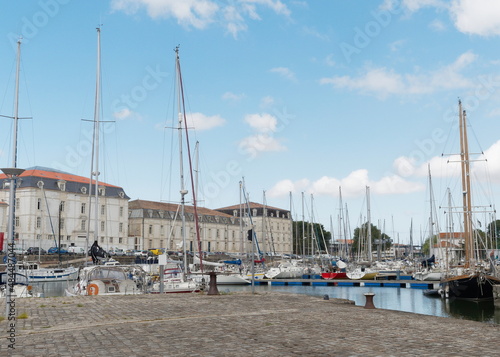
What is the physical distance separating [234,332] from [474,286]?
30.1 m

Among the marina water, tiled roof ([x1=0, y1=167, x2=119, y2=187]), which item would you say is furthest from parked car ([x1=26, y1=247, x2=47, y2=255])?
the marina water

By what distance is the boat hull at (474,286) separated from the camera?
38.0 metres

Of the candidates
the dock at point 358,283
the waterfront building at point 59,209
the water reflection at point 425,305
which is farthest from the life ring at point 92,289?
the waterfront building at point 59,209

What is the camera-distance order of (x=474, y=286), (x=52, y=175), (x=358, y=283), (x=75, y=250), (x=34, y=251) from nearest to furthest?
(x=474, y=286), (x=358, y=283), (x=34, y=251), (x=75, y=250), (x=52, y=175)

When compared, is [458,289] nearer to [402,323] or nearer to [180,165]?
[180,165]

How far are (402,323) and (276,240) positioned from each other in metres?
157

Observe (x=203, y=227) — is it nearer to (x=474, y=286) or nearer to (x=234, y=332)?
(x=474, y=286)

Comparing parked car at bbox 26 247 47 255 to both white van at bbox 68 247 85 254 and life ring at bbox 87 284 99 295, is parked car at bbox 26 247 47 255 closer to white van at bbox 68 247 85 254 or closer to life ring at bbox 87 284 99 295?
white van at bbox 68 247 85 254

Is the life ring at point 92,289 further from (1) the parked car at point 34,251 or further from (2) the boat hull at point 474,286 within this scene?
(1) the parked car at point 34,251

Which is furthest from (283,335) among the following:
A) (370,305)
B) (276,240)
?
(276,240)

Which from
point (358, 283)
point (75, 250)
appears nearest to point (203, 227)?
point (75, 250)

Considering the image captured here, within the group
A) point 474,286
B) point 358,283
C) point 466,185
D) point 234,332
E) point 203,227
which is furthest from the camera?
point 203,227

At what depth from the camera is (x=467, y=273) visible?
1565 inches

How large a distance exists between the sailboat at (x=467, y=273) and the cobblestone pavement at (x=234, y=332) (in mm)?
22115
